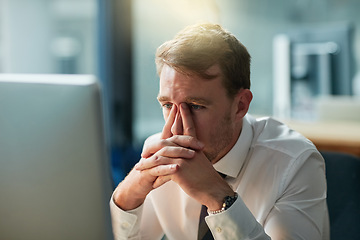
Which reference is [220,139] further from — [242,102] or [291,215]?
[291,215]

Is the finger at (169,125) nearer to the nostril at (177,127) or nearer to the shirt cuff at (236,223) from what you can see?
the nostril at (177,127)

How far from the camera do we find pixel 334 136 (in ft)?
9.23

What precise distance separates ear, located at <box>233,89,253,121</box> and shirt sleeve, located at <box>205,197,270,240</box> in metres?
0.32

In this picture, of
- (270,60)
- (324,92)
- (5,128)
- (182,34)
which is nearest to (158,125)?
(270,60)

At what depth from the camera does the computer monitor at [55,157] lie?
25.6 inches

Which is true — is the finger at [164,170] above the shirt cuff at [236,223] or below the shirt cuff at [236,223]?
above

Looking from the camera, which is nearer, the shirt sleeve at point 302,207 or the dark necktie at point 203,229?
the shirt sleeve at point 302,207

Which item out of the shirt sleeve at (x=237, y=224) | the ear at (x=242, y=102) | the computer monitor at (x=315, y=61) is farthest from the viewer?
the computer monitor at (x=315, y=61)

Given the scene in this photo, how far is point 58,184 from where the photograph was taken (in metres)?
0.69

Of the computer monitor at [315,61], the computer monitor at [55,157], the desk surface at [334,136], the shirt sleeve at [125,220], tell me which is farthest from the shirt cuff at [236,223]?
the computer monitor at [315,61]

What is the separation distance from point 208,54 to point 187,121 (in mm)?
192

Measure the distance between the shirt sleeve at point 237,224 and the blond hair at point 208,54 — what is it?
0.35 m

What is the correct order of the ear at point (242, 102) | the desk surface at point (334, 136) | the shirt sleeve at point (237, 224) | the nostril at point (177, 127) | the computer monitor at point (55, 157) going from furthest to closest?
the desk surface at point (334, 136) < the ear at point (242, 102) < the nostril at point (177, 127) < the shirt sleeve at point (237, 224) < the computer monitor at point (55, 157)

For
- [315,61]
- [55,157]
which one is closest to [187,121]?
[55,157]
